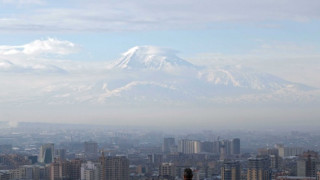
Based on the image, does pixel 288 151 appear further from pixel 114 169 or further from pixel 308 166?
pixel 114 169

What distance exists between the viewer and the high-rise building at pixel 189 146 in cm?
9000

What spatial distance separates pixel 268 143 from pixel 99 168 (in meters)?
43.8

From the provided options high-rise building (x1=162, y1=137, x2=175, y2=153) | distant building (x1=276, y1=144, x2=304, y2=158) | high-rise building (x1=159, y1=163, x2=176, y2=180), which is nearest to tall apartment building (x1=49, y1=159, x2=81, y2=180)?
high-rise building (x1=159, y1=163, x2=176, y2=180)

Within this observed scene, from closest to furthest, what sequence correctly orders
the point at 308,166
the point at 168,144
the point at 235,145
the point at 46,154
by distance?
the point at 308,166 → the point at 46,154 → the point at 235,145 → the point at 168,144

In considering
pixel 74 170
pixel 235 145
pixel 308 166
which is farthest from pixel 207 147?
pixel 74 170

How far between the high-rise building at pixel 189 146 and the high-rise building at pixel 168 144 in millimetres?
1350

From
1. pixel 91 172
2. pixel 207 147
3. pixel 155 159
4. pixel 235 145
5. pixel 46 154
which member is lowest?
pixel 91 172

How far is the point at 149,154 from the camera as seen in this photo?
263ft

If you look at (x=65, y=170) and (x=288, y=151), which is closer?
(x=65, y=170)

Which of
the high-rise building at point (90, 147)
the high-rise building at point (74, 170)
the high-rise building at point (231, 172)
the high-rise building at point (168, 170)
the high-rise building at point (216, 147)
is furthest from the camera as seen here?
the high-rise building at point (216, 147)

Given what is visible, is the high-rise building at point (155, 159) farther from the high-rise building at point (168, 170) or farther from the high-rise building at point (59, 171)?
the high-rise building at point (59, 171)

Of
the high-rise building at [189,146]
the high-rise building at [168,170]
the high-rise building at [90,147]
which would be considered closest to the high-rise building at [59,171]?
the high-rise building at [168,170]

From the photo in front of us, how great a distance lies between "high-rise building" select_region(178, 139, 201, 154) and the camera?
90.0 meters

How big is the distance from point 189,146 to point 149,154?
1173 centimetres
